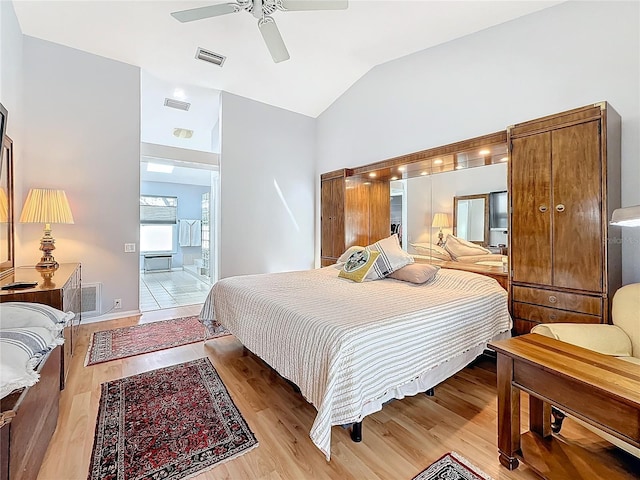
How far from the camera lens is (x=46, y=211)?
3.01 metres

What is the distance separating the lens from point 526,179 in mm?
2471

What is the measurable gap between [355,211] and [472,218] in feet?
6.07

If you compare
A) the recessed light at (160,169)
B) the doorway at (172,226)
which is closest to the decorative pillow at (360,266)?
the doorway at (172,226)

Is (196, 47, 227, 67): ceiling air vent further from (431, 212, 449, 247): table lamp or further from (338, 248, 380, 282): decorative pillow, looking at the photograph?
(431, 212, 449, 247): table lamp

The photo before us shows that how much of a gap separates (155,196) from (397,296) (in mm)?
8762

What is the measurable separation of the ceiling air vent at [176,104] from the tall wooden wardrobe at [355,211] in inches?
108

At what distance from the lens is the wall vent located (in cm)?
385

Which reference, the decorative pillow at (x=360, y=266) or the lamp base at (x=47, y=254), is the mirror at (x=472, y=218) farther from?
the lamp base at (x=47, y=254)

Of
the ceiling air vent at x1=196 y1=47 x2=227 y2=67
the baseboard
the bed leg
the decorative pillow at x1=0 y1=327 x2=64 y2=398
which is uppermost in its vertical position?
the ceiling air vent at x1=196 y1=47 x2=227 y2=67

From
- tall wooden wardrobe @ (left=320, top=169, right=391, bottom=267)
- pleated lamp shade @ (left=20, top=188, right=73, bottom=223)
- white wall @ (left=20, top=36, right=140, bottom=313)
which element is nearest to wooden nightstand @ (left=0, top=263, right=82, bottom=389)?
pleated lamp shade @ (left=20, top=188, right=73, bottom=223)

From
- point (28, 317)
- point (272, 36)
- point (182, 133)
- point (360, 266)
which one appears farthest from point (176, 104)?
point (28, 317)

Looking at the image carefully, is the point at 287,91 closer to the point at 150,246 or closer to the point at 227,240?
the point at 227,240

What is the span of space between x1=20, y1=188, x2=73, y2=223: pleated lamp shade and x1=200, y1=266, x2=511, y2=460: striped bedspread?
6.10 feet

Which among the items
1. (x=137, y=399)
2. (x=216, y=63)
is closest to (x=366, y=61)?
(x=216, y=63)
